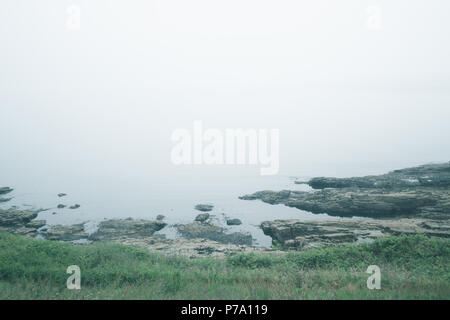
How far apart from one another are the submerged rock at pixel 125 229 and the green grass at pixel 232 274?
16.9 metres

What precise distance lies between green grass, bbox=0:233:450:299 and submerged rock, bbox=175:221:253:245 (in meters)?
17.9

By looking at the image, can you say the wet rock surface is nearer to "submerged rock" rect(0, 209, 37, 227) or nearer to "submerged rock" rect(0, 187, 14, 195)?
"submerged rock" rect(0, 209, 37, 227)

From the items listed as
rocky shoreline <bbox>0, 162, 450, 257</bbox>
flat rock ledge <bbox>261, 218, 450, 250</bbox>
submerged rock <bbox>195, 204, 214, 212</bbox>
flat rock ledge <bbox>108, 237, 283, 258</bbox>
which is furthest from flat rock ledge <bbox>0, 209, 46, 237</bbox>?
flat rock ledge <bbox>261, 218, 450, 250</bbox>

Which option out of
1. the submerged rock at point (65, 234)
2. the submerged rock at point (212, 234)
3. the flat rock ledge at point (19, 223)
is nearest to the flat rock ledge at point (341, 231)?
the submerged rock at point (212, 234)

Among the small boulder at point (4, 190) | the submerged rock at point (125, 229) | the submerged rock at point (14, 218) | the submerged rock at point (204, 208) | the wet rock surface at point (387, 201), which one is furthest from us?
the small boulder at point (4, 190)

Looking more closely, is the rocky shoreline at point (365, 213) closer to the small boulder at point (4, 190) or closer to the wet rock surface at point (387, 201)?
the wet rock surface at point (387, 201)

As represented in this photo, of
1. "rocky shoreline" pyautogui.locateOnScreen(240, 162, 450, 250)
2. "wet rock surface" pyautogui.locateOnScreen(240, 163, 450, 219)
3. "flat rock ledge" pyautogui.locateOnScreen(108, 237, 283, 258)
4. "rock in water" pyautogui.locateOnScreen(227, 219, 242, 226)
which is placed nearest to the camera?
"flat rock ledge" pyautogui.locateOnScreen(108, 237, 283, 258)

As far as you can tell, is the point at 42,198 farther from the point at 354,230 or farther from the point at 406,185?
the point at 406,185

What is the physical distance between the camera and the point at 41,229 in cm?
3797

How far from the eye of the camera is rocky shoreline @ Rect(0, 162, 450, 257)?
24.4 m

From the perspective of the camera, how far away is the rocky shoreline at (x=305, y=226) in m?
24.4

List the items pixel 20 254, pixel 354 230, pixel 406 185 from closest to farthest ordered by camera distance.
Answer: pixel 20 254 < pixel 354 230 < pixel 406 185
